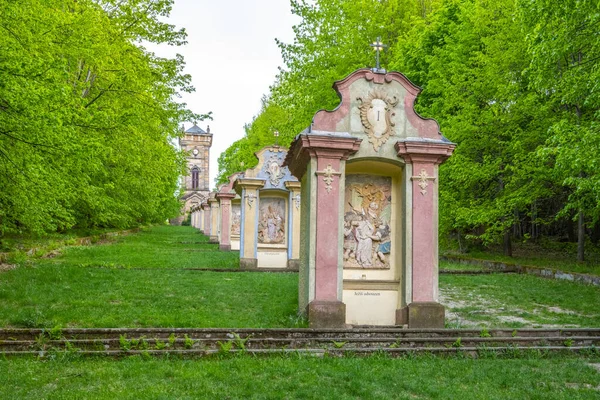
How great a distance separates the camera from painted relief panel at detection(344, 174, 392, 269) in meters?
9.66

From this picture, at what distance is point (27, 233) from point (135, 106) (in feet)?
27.7

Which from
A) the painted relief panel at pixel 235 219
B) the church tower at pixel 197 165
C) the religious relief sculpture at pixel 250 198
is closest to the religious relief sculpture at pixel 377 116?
the religious relief sculpture at pixel 250 198

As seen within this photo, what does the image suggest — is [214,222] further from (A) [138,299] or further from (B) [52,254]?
(A) [138,299]

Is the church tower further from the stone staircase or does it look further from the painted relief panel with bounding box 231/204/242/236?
the stone staircase

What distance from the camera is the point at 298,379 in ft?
20.4

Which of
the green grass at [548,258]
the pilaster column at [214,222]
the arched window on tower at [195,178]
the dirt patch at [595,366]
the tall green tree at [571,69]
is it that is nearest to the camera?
the dirt patch at [595,366]

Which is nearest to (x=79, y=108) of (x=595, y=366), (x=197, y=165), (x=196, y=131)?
(x=595, y=366)

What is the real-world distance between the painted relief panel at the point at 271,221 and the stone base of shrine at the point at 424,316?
11.3 metres

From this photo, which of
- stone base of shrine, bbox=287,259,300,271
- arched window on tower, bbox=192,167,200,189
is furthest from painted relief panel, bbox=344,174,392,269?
arched window on tower, bbox=192,167,200,189

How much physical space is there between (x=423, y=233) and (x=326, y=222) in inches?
69.8

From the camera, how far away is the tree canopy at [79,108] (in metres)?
10.8

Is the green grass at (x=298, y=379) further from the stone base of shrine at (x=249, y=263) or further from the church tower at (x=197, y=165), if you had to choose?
the church tower at (x=197, y=165)

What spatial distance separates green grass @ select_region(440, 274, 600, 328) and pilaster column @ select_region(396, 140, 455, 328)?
666mm

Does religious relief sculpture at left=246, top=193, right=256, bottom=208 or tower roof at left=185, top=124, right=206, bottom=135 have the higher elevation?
tower roof at left=185, top=124, right=206, bottom=135
